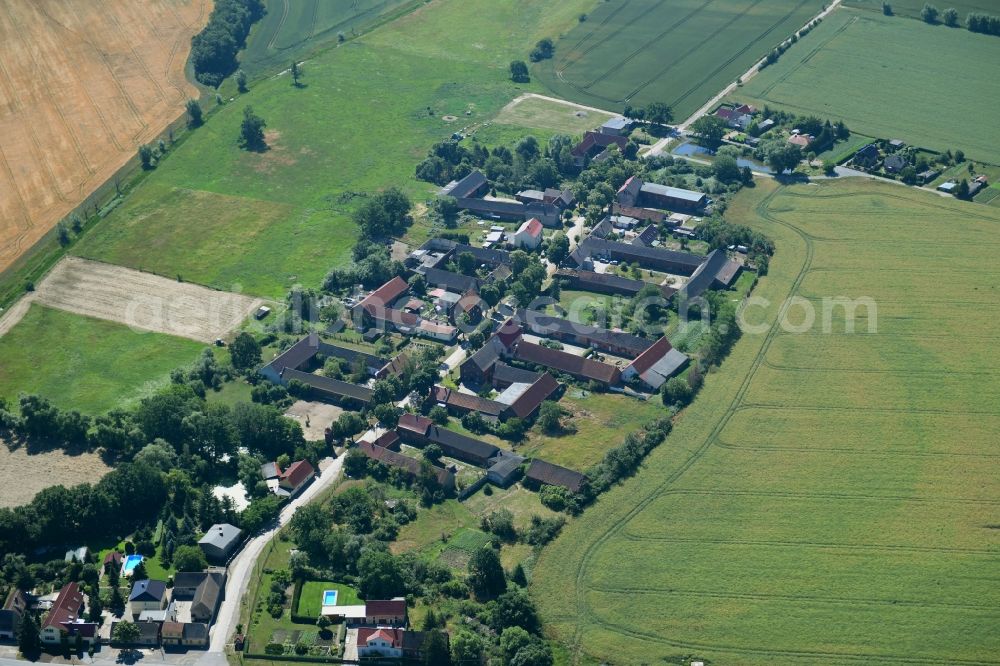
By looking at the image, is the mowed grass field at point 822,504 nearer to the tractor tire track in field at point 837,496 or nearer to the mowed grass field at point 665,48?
the tractor tire track in field at point 837,496

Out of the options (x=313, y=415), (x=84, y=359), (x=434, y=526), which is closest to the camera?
(x=434, y=526)

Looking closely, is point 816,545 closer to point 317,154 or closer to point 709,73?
point 317,154

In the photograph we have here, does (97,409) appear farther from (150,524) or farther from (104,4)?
(104,4)

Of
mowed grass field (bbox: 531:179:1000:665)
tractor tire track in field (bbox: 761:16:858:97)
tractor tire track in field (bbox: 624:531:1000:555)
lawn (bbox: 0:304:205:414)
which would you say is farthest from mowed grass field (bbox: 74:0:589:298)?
tractor tire track in field (bbox: 624:531:1000:555)

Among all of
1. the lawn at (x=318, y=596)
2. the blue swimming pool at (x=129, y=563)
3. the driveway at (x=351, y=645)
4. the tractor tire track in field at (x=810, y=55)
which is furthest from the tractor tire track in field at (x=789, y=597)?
the tractor tire track in field at (x=810, y=55)

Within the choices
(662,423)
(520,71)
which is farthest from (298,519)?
(520,71)

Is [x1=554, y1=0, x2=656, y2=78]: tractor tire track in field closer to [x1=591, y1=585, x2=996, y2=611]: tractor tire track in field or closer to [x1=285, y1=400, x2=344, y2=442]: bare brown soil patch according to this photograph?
[x1=285, y1=400, x2=344, y2=442]: bare brown soil patch

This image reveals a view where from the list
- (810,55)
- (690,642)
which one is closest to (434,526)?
(690,642)
